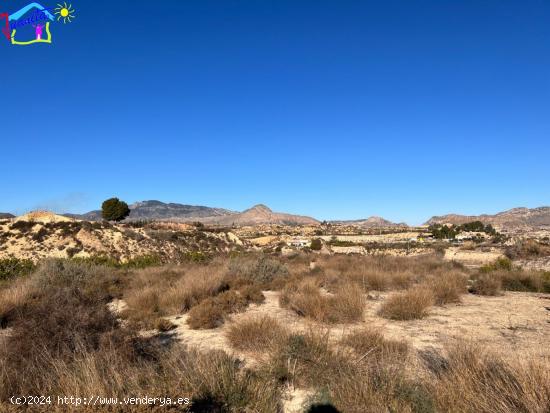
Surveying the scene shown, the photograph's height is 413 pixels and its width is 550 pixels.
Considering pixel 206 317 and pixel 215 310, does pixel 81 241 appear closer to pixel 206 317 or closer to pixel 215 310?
pixel 215 310

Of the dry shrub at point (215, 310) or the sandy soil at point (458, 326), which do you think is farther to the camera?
the dry shrub at point (215, 310)

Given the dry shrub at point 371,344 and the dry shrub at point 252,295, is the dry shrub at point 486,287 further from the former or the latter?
the dry shrub at point 371,344

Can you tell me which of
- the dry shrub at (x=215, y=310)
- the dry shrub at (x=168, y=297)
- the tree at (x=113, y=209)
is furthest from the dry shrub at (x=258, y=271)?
the tree at (x=113, y=209)

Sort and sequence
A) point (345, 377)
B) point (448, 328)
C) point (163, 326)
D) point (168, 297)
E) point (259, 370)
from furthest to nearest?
point (168, 297) → point (163, 326) → point (448, 328) → point (259, 370) → point (345, 377)

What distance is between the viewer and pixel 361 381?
465 cm

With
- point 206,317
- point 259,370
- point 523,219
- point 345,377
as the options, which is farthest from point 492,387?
point 523,219

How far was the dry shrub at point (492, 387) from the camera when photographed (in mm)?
3953

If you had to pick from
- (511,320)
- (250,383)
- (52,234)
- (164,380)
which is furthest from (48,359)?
(52,234)

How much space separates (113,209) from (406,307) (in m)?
63.1

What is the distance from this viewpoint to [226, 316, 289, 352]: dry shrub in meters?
7.14

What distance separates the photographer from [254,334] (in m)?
7.53

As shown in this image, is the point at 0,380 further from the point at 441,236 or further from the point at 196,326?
the point at 441,236

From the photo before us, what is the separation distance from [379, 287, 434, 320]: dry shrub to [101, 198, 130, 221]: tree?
62.3m

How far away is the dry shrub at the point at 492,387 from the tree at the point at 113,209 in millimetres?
66970
